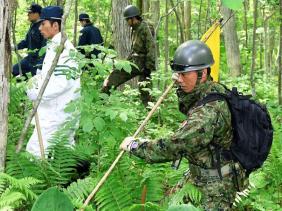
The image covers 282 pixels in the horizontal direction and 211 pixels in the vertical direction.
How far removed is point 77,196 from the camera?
410 centimetres

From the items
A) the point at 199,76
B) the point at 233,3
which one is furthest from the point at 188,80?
the point at 233,3

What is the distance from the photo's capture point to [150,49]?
8734 millimetres

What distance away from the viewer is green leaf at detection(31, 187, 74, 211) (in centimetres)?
81

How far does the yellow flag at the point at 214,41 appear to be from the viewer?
4477 mm

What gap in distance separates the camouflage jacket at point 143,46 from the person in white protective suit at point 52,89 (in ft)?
12.3

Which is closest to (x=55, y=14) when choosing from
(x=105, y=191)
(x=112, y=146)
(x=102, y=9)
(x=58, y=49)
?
(x=58, y=49)

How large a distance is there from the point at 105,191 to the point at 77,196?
0.83ft

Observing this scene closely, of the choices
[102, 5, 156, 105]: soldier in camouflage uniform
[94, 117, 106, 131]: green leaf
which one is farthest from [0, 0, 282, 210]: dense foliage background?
[102, 5, 156, 105]: soldier in camouflage uniform

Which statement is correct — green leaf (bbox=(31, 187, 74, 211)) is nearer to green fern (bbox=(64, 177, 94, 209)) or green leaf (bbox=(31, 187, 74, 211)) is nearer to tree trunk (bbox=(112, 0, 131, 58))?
green fern (bbox=(64, 177, 94, 209))

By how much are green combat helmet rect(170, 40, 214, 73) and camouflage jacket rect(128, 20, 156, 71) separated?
16.4 ft

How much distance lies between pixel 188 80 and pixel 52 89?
1.72 meters

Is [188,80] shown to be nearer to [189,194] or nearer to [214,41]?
[189,194]

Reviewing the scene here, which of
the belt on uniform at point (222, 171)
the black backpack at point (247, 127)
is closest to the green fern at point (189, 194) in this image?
the belt on uniform at point (222, 171)

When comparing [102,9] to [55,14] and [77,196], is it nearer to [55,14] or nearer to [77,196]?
[55,14]
